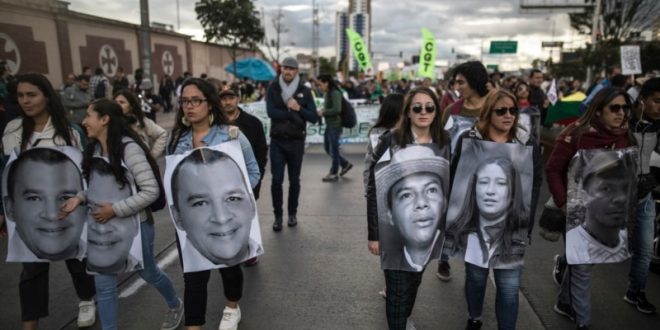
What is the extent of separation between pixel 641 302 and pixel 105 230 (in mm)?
3786

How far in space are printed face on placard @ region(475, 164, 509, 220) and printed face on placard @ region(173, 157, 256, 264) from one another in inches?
54.5

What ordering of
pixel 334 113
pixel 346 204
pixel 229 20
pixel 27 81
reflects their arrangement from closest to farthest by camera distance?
pixel 27 81 → pixel 346 204 → pixel 334 113 → pixel 229 20

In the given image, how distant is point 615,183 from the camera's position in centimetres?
290

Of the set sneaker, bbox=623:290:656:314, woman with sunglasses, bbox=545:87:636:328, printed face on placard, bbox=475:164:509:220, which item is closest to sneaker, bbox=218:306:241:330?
printed face on placard, bbox=475:164:509:220

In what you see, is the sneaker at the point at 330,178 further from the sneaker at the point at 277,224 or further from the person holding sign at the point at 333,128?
the sneaker at the point at 277,224

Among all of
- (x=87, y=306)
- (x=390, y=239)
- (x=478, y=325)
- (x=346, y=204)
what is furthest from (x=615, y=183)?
(x=346, y=204)

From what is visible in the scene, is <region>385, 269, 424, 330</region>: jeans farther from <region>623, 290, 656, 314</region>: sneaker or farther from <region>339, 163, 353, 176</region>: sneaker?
<region>339, 163, 353, 176</region>: sneaker

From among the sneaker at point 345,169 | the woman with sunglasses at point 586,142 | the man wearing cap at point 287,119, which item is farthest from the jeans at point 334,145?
the woman with sunglasses at point 586,142

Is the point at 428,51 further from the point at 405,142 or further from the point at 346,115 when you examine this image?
the point at 405,142

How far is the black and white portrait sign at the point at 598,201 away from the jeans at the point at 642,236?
38 centimetres

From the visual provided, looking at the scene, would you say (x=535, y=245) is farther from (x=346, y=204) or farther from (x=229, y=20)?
(x=229, y=20)

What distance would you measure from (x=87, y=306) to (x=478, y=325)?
8.91 feet

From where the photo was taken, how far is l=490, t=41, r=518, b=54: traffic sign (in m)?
50.1

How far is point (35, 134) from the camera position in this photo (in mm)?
2846
